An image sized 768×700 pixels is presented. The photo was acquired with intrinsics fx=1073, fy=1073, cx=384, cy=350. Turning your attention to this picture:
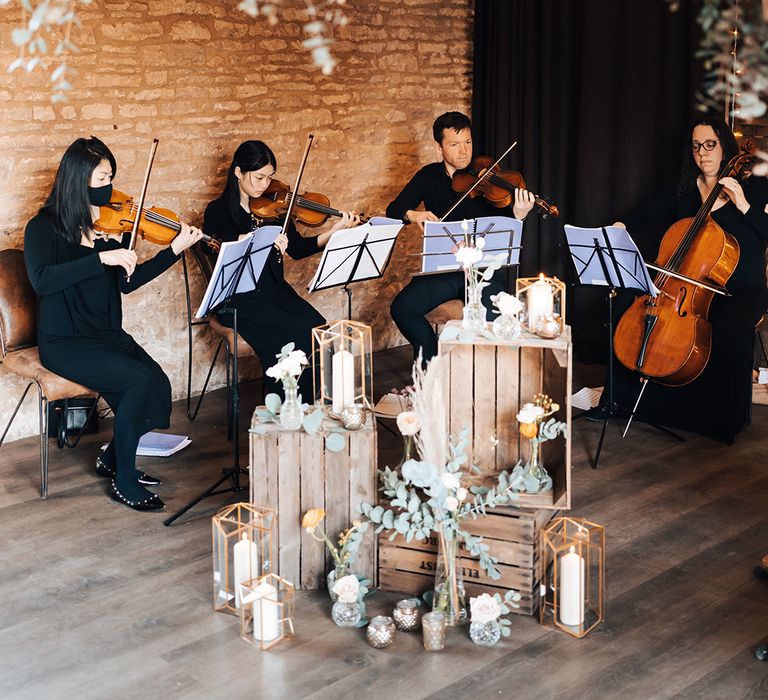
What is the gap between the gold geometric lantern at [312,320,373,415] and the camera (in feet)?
11.1

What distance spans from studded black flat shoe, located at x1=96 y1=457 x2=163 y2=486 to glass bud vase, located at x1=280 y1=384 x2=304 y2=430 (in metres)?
1.13

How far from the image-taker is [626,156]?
5.57 metres

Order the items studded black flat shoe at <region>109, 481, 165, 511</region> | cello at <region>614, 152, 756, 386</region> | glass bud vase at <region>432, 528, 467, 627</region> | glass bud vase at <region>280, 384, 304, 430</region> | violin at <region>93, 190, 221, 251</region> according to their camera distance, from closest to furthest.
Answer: glass bud vase at <region>432, 528, 467, 627</region>
glass bud vase at <region>280, 384, 304, 430</region>
studded black flat shoe at <region>109, 481, 165, 511</region>
violin at <region>93, 190, 221, 251</region>
cello at <region>614, 152, 756, 386</region>

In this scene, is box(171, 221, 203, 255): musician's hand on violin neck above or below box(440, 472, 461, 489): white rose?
above

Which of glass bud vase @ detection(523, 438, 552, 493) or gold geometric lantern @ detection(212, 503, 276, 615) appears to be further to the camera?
glass bud vase @ detection(523, 438, 552, 493)

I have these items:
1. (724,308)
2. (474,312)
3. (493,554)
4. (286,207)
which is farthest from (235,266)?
(724,308)

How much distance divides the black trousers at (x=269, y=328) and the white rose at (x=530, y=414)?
1.61 meters

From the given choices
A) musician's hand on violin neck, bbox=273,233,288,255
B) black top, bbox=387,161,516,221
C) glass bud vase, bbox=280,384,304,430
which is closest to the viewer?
glass bud vase, bbox=280,384,304,430

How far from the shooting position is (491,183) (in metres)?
4.96

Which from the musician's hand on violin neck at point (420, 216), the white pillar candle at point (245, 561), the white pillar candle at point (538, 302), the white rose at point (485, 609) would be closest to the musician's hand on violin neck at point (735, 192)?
the musician's hand on violin neck at point (420, 216)

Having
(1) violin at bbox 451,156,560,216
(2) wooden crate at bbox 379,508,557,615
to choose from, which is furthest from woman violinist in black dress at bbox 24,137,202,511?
(1) violin at bbox 451,156,560,216

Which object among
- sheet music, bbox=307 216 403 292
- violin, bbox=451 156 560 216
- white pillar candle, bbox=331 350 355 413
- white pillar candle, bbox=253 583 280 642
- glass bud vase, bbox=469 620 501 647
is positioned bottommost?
glass bud vase, bbox=469 620 501 647

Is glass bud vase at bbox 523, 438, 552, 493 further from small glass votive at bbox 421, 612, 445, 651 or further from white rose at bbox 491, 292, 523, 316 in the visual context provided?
small glass votive at bbox 421, 612, 445, 651

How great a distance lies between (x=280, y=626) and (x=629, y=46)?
12.1 feet
